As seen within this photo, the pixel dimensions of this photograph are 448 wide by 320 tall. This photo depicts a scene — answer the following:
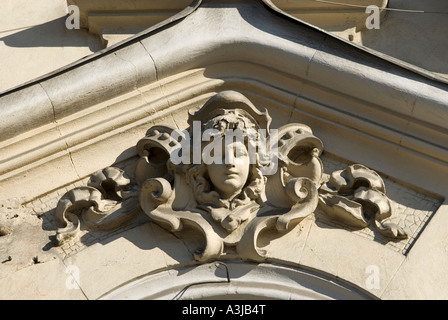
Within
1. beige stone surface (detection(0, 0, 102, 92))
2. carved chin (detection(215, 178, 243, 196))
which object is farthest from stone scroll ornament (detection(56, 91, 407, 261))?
beige stone surface (detection(0, 0, 102, 92))

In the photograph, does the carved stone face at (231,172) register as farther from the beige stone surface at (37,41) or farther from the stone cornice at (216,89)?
the beige stone surface at (37,41)

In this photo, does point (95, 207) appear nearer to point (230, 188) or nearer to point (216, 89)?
point (230, 188)

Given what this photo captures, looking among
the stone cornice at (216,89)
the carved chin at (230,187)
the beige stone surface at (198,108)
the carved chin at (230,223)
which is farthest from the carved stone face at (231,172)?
the stone cornice at (216,89)

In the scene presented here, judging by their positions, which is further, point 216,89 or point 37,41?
point 37,41

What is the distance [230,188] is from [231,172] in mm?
99

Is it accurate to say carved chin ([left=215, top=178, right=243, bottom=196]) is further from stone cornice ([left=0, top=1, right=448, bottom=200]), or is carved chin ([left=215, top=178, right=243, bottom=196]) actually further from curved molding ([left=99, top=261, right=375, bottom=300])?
stone cornice ([left=0, top=1, right=448, bottom=200])

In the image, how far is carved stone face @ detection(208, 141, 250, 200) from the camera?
6.80 metres

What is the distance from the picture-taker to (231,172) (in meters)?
6.79

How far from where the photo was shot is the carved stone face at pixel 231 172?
6.80 m

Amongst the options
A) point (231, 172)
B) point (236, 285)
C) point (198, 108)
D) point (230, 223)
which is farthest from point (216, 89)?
point (236, 285)

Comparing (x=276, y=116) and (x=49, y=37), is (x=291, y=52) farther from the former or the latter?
(x=49, y=37)

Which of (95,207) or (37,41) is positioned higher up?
(37,41)

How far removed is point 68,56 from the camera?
26.7ft
